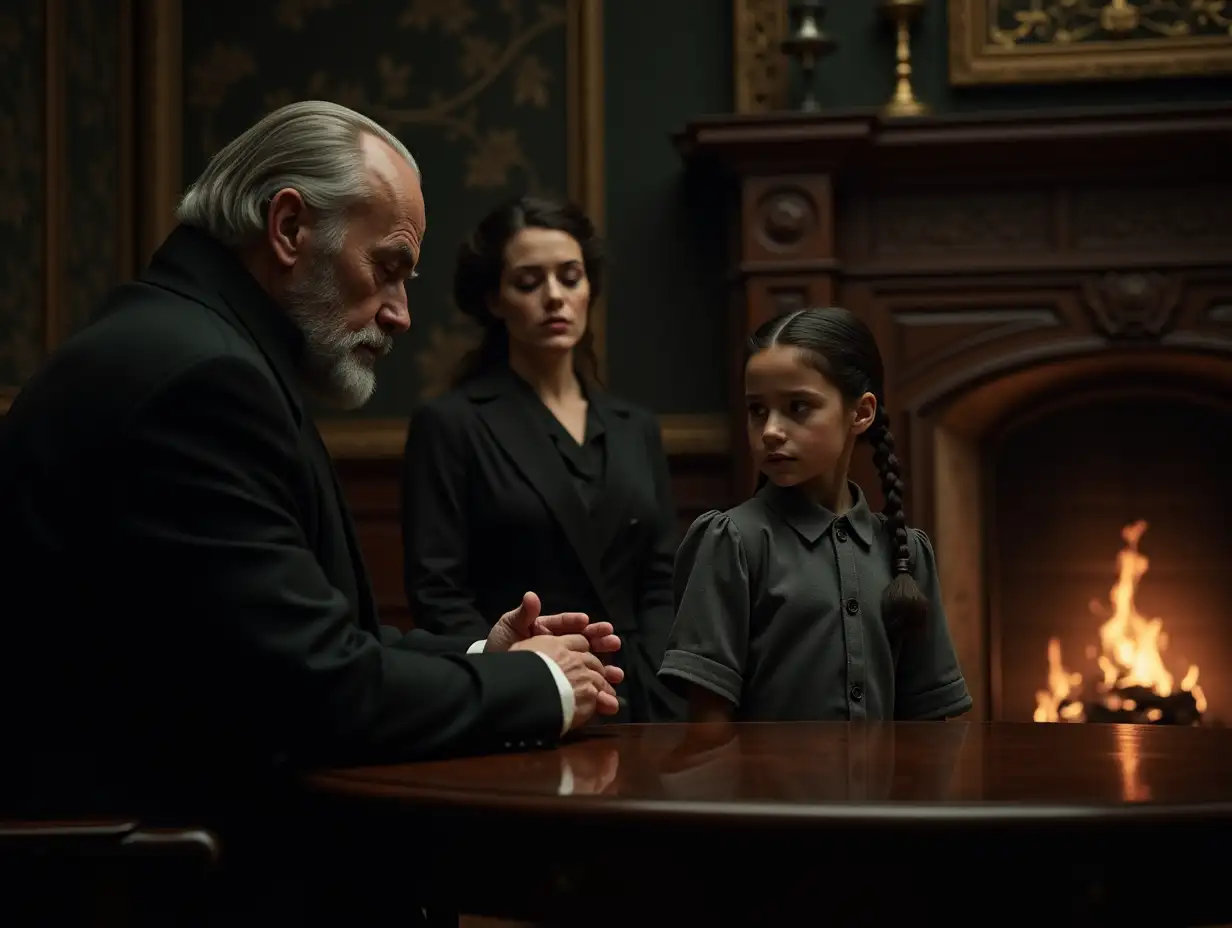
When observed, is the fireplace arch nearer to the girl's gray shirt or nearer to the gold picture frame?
the gold picture frame

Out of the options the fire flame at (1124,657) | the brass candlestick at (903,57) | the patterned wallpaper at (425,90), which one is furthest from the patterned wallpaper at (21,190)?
the fire flame at (1124,657)

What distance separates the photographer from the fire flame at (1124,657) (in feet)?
16.4

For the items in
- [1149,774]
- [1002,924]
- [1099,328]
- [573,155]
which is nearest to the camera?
[1002,924]

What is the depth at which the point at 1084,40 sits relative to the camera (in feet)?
15.7

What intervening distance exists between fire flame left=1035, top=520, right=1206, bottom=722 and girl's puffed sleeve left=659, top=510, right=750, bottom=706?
9.28 feet

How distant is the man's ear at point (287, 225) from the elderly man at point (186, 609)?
158 mm

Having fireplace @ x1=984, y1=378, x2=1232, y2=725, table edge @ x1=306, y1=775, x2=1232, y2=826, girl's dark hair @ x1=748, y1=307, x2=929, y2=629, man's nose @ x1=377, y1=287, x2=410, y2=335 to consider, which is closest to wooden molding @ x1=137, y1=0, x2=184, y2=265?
fireplace @ x1=984, y1=378, x2=1232, y2=725

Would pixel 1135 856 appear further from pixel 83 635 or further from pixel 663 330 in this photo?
Result: pixel 663 330

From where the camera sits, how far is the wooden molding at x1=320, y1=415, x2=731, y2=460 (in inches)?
191

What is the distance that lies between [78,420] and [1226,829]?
3.71 ft

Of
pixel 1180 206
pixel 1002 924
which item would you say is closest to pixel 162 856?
pixel 1002 924

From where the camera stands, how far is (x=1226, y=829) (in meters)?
1.39

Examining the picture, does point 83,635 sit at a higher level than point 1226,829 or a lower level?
higher

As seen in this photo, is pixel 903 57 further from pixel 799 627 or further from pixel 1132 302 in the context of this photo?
pixel 799 627
